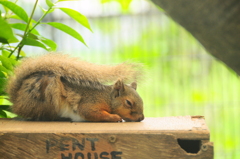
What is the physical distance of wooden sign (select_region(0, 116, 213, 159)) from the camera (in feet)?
3.56

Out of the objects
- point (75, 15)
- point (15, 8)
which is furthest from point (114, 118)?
point (15, 8)

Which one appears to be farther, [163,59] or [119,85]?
[163,59]

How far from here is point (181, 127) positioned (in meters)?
1.17

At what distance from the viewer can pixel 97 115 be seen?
4.57 ft

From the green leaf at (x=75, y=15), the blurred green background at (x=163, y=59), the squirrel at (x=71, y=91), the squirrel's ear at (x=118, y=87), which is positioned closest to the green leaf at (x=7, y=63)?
the squirrel at (x=71, y=91)

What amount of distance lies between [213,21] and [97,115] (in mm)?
921

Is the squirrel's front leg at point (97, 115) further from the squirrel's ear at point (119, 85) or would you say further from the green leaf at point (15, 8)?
the green leaf at point (15, 8)

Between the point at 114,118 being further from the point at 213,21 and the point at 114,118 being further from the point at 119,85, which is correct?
the point at 213,21

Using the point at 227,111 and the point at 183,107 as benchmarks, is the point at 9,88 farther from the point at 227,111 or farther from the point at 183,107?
the point at 227,111

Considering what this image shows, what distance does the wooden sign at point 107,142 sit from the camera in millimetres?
1086

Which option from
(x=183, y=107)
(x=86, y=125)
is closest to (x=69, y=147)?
(x=86, y=125)

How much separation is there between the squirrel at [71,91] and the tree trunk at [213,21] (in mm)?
818

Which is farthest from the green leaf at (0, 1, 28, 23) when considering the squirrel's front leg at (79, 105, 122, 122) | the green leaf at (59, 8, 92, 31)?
the squirrel's front leg at (79, 105, 122, 122)

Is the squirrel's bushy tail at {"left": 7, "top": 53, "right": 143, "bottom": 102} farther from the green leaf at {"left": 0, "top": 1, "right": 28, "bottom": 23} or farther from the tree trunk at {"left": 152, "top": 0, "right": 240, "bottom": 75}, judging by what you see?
the tree trunk at {"left": 152, "top": 0, "right": 240, "bottom": 75}
